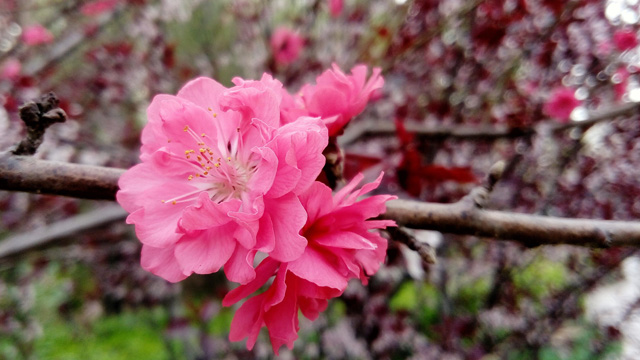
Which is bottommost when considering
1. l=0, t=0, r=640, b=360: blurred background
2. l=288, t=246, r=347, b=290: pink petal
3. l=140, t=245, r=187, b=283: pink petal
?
l=0, t=0, r=640, b=360: blurred background

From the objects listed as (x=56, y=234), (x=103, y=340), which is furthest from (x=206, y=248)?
(x=103, y=340)

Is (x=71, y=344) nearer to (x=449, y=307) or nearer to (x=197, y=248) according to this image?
(x=449, y=307)

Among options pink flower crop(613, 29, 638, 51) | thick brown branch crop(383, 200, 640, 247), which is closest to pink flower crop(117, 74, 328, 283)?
thick brown branch crop(383, 200, 640, 247)

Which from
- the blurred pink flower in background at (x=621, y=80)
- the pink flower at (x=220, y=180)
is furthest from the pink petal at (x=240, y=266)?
the blurred pink flower in background at (x=621, y=80)

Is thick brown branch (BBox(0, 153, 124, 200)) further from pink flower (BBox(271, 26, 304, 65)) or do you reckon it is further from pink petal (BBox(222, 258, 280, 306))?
pink flower (BBox(271, 26, 304, 65))

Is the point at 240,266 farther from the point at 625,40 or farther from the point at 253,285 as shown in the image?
the point at 625,40
